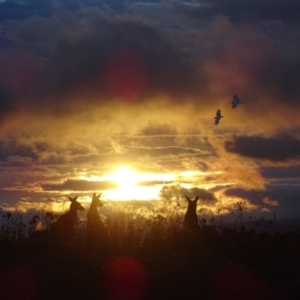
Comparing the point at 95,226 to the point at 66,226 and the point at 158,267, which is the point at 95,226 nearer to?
the point at 66,226

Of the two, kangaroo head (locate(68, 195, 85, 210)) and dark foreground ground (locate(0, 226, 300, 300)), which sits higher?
kangaroo head (locate(68, 195, 85, 210))

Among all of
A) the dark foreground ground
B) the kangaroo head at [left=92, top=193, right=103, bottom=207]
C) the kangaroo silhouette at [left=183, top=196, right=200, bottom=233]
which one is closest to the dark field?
the dark foreground ground

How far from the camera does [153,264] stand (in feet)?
53.9

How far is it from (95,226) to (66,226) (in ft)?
4.48

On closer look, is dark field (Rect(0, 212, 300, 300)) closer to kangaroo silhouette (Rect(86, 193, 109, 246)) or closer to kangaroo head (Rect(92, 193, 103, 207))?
kangaroo silhouette (Rect(86, 193, 109, 246))

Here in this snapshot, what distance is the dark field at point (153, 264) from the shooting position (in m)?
14.8

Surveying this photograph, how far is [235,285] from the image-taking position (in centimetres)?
1500

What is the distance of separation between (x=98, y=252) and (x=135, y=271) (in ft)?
7.47

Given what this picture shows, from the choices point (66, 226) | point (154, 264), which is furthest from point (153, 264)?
point (66, 226)

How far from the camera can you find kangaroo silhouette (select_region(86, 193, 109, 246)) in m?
19.7

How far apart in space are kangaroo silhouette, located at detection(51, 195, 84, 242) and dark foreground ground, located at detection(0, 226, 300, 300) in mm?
522

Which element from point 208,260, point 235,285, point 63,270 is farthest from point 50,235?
point 235,285

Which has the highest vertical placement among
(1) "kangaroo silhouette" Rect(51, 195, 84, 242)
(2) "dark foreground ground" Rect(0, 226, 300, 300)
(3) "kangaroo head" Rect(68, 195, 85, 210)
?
(3) "kangaroo head" Rect(68, 195, 85, 210)

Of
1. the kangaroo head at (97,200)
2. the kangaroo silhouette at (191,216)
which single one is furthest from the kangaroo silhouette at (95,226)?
the kangaroo silhouette at (191,216)
